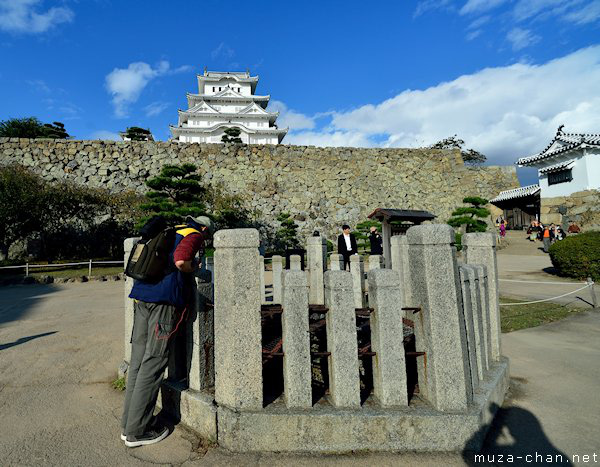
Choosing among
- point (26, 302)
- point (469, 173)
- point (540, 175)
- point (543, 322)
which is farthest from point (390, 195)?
point (26, 302)

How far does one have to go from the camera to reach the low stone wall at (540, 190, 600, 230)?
18047 millimetres

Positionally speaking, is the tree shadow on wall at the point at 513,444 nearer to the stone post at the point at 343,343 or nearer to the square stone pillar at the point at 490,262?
the square stone pillar at the point at 490,262

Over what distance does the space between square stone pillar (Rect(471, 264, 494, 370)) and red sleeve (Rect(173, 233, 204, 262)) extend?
2326mm

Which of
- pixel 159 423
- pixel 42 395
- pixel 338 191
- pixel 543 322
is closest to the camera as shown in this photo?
pixel 159 423

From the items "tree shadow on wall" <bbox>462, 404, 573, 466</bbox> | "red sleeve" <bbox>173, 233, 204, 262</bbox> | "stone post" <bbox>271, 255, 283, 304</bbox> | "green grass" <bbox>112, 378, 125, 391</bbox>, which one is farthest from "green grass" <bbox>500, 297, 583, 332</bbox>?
"green grass" <bbox>112, 378, 125, 391</bbox>

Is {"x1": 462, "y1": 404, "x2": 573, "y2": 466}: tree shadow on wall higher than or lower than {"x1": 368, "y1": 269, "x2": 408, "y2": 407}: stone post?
lower

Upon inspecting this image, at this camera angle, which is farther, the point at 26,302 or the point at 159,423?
the point at 26,302

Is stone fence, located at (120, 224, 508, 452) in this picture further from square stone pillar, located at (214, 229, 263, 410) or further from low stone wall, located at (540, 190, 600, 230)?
low stone wall, located at (540, 190, 600, 230)

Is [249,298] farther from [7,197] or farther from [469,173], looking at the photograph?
[469,173]

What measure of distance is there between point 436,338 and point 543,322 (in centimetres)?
448

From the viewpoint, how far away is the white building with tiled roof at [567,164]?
18328 mm

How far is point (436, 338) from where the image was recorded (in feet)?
7.36

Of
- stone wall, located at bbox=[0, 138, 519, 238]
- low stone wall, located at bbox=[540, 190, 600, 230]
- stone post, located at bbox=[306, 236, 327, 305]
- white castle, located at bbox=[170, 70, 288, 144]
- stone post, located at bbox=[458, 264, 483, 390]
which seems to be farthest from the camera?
white castle, located at bbox=[170, 70, 288, 144]

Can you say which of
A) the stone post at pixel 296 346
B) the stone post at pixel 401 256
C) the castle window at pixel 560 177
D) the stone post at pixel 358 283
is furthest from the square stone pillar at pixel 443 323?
the castle window at pixel 560 177
